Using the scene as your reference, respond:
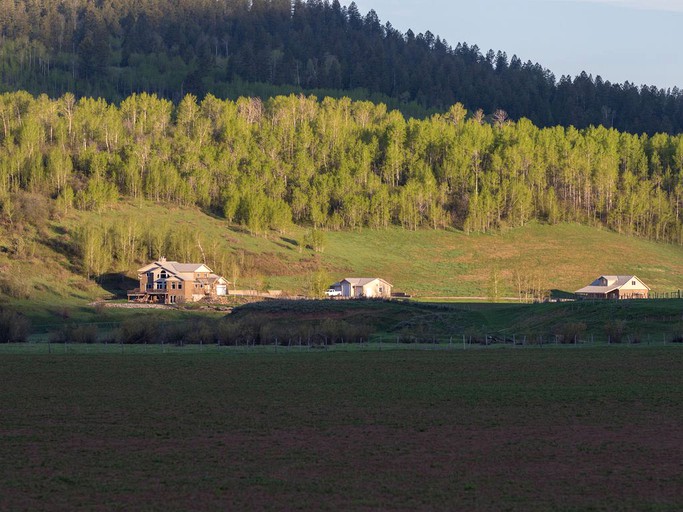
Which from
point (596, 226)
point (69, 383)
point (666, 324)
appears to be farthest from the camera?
point (596, 226)

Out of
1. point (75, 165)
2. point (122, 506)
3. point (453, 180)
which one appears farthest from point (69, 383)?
point (453, 180)

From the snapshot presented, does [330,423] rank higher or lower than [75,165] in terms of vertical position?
lower

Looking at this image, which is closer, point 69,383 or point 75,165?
point 69,383

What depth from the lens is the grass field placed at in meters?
19.1

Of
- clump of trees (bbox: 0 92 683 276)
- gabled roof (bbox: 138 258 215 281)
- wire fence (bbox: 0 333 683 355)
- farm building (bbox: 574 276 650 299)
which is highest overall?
clump of trees (bbox: 0 92 683 276)

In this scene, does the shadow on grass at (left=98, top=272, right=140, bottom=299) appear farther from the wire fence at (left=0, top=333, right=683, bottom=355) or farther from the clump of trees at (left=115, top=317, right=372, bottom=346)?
the wire fence at (left=0, top=333, right=683, bottom=355)

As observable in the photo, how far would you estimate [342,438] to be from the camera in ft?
Answer: 82.0

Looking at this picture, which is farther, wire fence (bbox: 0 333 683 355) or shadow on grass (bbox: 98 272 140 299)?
shadow on grass (bbox: 98 272 140 299)

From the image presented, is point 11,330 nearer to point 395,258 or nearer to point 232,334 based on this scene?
point 232,334

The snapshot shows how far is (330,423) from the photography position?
27375 millimetres

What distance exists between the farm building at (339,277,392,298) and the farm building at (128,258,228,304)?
13185 mm

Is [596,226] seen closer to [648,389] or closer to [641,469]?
[648,389]

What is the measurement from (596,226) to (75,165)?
77360 mm

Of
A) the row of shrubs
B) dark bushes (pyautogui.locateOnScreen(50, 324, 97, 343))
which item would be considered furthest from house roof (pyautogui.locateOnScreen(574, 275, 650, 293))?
dark bushes (pyautogui.locateOnScreen(50, 324, 97, 343))
